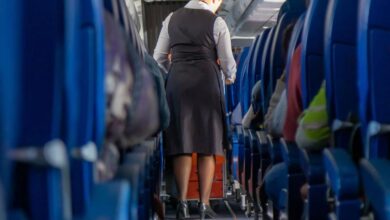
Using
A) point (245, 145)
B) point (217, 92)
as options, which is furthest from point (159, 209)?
point (217, 92)

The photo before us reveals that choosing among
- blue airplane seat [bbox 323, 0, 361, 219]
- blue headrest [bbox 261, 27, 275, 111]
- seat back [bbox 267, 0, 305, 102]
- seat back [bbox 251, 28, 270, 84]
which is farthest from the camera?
seat back [bbox 251, 28, 270, 84]

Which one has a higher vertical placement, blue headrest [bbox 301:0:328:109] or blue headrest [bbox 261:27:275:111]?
blue headrest [bbox 301:0:328:109]

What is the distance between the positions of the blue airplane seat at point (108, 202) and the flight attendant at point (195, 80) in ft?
11.2

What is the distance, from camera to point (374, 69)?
1711 millimetres

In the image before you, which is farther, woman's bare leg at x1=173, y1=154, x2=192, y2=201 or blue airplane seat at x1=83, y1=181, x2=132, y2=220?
woman's bare leg at x1=173, y1=154, x2=192, y2=201

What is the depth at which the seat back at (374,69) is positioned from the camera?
1.71 meters

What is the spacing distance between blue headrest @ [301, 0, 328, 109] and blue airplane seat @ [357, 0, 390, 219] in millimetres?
478

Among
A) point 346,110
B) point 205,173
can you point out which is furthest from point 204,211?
point 346,110

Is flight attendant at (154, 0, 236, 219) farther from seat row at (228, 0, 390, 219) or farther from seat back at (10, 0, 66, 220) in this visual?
seat back at (10, 0, 66, 220)

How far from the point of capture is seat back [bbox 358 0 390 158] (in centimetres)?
171

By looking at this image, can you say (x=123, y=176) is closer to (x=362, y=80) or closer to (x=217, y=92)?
(x=362, y=80)

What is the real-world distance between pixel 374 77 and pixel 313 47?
545 millimetres

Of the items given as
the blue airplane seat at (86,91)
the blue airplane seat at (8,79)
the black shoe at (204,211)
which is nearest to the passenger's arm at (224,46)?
the black shoe at (204,211)

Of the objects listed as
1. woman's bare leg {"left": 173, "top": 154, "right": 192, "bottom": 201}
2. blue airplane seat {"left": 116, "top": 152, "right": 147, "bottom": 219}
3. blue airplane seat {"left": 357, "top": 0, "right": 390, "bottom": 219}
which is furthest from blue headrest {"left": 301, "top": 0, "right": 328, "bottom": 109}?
woman's bare leg {"left": 173, "top": 154, "right": 192, "bottom": 201}
